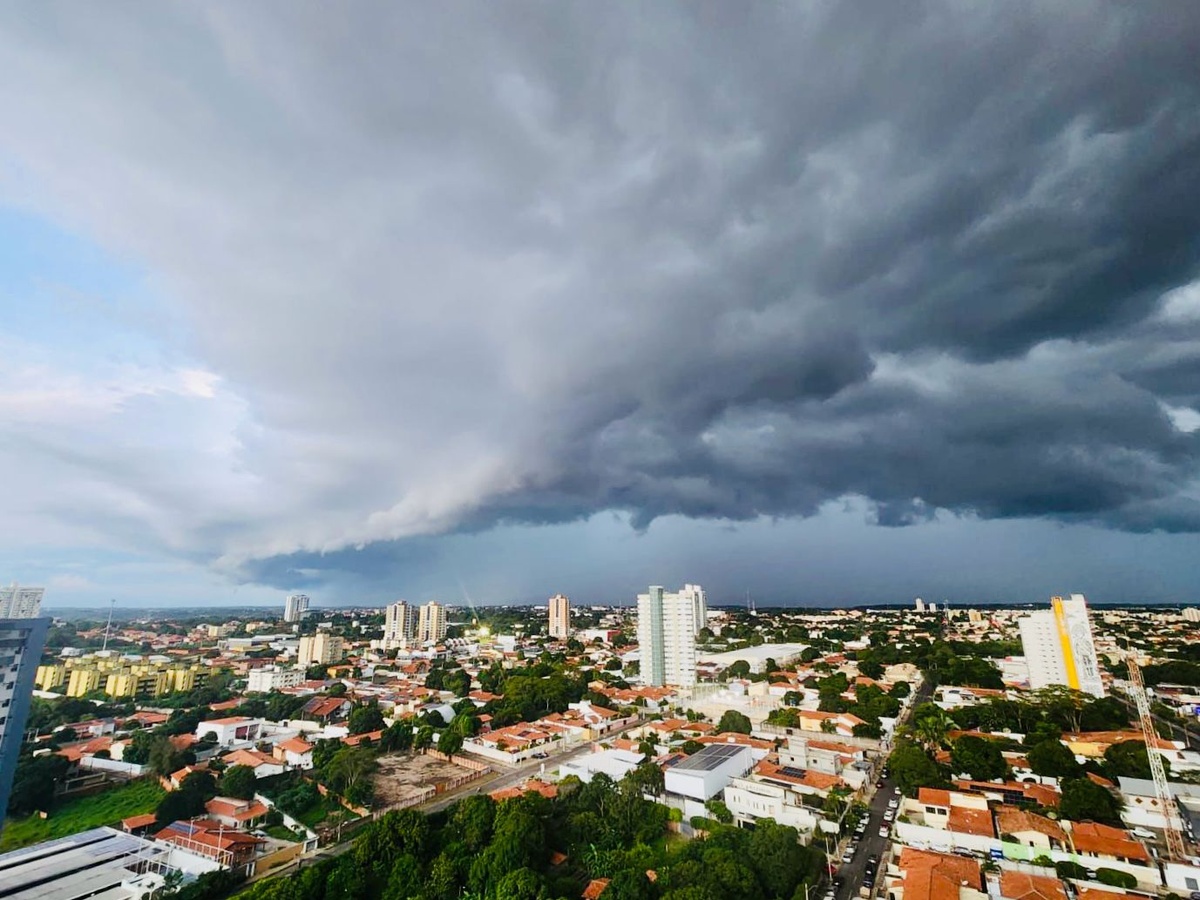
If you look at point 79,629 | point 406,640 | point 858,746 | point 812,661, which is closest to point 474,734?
point 858,746

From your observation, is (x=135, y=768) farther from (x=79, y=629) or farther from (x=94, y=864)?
(x=79, y=629)

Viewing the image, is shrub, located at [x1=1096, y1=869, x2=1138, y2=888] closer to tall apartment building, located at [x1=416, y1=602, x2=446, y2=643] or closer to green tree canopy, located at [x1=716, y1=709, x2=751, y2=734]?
green tree canopy, located at [x1=716, y1=709, x2=751, y2=734]

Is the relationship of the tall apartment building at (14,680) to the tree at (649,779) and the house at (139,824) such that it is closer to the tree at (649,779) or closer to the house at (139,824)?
the house at (139,824)

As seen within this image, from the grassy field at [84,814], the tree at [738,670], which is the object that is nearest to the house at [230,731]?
the grassy field at [84,814]

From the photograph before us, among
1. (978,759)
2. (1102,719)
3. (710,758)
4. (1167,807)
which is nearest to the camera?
(1167,807)

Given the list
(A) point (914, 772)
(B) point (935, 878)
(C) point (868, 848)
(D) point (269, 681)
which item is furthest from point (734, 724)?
(D) point (269, 681)

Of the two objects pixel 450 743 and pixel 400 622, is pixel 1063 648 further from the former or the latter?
pixel 400 622
